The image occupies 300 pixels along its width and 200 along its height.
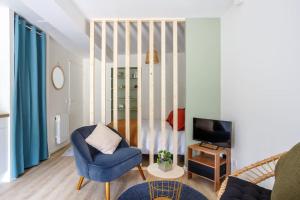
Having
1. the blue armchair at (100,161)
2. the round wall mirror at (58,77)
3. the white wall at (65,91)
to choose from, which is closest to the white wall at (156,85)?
the white wall at (65,91)

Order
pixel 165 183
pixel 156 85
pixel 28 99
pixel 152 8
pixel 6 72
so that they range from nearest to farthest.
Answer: pixel 165 183, pixel 6 72, pixel 152 8, pixel 28 99, pixel 156 85

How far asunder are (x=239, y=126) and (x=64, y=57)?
4141mm

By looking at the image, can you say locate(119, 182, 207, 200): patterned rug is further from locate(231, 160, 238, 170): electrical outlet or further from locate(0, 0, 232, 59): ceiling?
locate(0, 0, 232, 59): ceiling

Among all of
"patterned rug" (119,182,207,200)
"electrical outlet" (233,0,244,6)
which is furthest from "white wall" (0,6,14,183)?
"electrical outlet" (233,0,244,6)

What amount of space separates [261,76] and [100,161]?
2139 millimetres

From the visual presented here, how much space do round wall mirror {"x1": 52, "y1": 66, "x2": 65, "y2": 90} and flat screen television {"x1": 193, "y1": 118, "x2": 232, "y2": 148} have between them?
122 inches

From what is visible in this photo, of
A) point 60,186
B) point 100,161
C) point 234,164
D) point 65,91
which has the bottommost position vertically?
point 60,186

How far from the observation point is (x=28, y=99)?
2.90 m

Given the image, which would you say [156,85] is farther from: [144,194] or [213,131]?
[144,194]

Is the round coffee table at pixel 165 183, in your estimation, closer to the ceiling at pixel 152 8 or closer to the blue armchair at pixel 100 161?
the blue armchair at pixel 100 161

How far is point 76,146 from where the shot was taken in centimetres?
219

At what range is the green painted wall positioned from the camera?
288cm

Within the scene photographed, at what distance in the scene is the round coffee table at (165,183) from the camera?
1809 mm

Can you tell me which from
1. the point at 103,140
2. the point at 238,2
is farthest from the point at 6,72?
the point at 238,2
